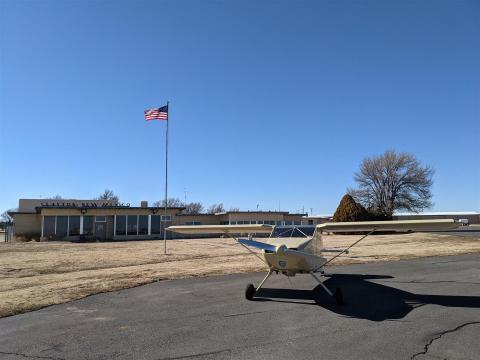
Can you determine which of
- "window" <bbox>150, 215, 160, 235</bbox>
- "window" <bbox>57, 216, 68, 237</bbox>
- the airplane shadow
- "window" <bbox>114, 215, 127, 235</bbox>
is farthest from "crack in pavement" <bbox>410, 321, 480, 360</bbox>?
"window" <bbox>150, 215, 160, 235</bbox>

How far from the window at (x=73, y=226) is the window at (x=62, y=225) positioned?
356mm

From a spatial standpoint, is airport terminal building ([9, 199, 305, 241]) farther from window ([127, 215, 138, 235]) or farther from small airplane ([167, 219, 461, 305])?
small airplane ([167, 219, 461, 305])

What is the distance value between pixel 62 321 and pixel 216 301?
3.63m

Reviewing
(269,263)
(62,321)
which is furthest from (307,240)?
(62,321)

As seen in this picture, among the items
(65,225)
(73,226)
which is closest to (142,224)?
(73,226)

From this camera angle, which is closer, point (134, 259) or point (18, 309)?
point (18, 309)

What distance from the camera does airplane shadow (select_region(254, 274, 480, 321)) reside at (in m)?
9.15

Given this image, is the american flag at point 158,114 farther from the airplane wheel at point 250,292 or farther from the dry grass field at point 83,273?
the airplane wheel at point 250,292

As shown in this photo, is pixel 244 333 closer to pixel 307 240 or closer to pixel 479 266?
pixel 307 240

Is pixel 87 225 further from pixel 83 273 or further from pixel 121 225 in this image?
pixel 83 273

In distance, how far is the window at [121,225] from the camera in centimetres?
4525

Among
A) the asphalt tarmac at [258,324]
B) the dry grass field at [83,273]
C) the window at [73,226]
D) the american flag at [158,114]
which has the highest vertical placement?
the american flag at [158,114]

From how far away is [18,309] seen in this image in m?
9.95

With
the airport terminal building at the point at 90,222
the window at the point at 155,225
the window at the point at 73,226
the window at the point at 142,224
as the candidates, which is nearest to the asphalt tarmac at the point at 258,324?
the airport terminal building at the point at 90,222
